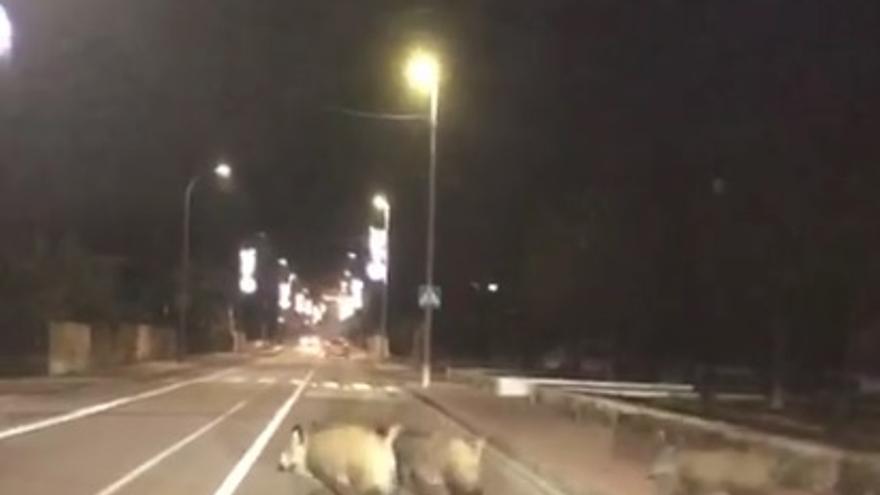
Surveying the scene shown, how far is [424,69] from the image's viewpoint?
65375 millimetres

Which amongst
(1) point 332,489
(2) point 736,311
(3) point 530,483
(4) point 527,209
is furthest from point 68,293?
(1) point 332,489

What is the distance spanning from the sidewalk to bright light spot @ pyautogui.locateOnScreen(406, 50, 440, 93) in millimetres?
16023

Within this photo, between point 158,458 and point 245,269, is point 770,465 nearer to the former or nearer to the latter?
point 158,458

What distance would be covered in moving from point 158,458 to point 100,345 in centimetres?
6525

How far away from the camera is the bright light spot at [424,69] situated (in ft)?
213

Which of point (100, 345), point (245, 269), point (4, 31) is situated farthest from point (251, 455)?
point (245, 269)

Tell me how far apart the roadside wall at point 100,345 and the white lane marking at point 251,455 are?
31.9 meters

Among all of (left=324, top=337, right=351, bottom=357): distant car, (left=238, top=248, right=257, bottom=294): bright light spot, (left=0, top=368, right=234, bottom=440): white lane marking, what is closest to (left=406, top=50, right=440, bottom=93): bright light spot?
(left=0, top=368, right=234, bottom=440): white lane marking

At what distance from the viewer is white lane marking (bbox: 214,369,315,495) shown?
23703 millimetres

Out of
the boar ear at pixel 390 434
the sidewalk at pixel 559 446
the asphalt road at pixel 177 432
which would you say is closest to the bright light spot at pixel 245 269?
the asphalt road at pixel 177 432

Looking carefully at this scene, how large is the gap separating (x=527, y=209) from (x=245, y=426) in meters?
49.6

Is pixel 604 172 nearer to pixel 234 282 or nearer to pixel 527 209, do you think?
pixel 527 209

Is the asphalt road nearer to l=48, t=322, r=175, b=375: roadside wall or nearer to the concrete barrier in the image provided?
the concrete barrier

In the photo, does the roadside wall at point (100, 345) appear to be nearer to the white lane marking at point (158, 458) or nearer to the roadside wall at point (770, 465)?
the white lane marking at point (158, 458)
